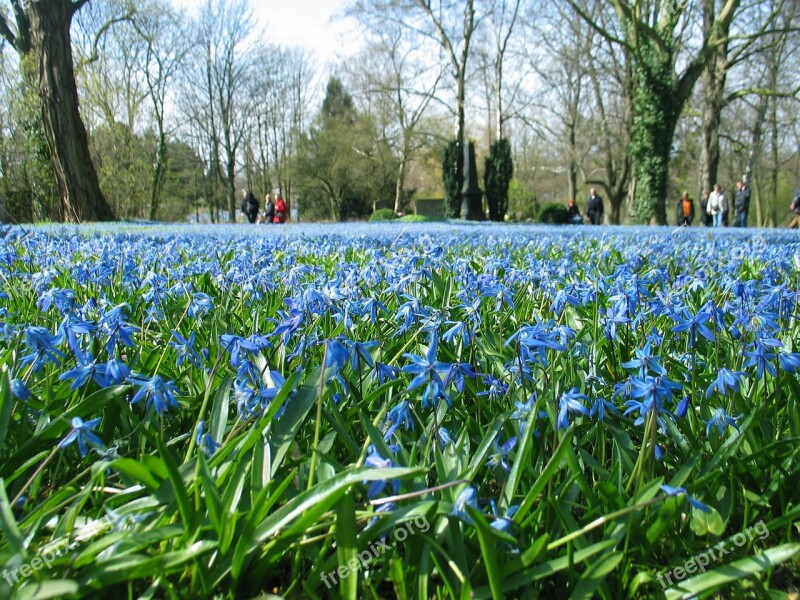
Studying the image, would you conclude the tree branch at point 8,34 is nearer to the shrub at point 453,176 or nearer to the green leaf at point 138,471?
the shrub at point 453,176

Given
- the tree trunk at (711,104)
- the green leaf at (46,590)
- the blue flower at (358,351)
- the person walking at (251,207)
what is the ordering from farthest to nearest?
the person walking at (251,207)
the tree trunk at (711,104)
the blue flower at (358,351)
the green leaf at (46,590)

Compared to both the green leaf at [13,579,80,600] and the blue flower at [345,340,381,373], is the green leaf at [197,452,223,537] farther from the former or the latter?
the blue flower at [345,340,381,373]

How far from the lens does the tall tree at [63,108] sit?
1497 cm

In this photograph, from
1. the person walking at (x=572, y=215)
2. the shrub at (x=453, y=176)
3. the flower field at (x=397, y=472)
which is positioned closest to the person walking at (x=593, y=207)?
the person walking at (x=572, y=215)

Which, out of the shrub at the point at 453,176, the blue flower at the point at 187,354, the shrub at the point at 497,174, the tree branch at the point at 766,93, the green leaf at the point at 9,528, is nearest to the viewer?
the green leaf at the point at 9,528

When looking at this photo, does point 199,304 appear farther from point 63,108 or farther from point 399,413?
point 63,108

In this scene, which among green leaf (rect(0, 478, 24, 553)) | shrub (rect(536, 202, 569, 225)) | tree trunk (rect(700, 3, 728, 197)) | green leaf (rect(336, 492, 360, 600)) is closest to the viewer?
green leaf (rect(0, 478, 24, 553))

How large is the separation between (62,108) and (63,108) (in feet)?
0.08

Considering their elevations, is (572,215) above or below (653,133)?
below

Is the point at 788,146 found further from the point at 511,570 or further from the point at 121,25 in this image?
the point at 511,570

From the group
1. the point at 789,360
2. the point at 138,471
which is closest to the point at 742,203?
the point at 789,360

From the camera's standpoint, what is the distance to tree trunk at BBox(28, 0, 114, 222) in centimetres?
1497

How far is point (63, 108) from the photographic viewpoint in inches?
611

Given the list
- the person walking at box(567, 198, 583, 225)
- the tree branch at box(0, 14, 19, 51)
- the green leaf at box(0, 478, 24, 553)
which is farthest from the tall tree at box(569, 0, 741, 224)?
the green leaf at box(0, 478, 24, 553)
